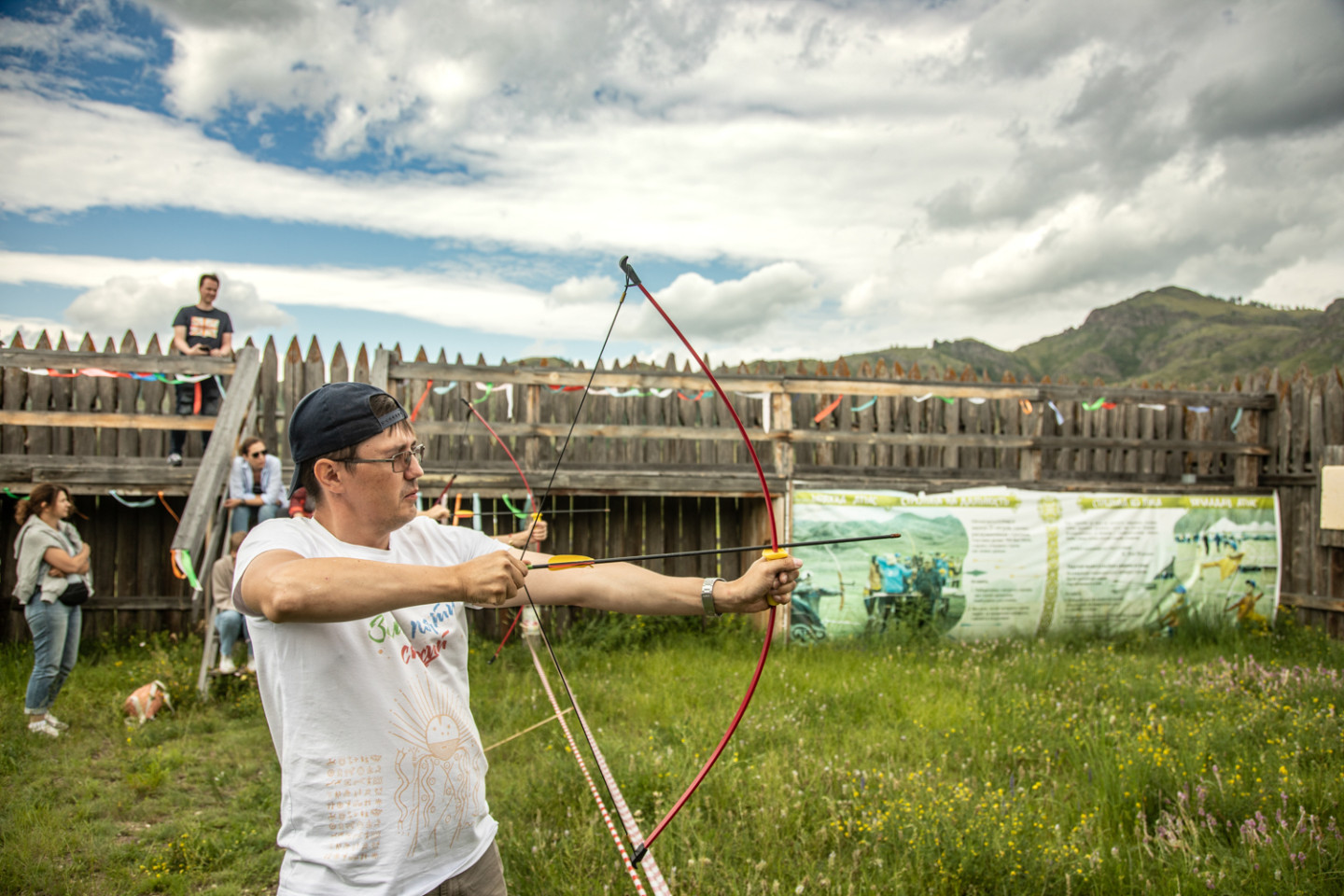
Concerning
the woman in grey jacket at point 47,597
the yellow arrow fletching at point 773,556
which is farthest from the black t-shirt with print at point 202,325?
the yellow arrow fletching at point 773,556

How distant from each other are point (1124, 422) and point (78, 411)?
36.5 feet

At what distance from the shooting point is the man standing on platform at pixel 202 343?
7.36 metres

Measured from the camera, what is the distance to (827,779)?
411cm

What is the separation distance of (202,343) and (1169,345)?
122 metres

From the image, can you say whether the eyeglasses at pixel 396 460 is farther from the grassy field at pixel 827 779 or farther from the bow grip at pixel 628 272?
the grassy field at pixel 827 779

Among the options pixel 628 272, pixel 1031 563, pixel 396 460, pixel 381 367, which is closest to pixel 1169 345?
pixel 1031 563

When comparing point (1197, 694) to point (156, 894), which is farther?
point (1197, 694)

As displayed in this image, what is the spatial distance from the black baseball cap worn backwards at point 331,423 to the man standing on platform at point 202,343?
6529 mm

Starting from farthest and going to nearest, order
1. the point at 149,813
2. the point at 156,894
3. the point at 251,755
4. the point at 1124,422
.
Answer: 1. the point at 1124,422
2. the point at 251,755
3. the point at 149,813
4. the point at 156,894

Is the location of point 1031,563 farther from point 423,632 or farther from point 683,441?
point 423,632

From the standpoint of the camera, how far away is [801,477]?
7.95 metres

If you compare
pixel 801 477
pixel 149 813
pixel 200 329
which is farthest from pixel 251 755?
pixel 801 477

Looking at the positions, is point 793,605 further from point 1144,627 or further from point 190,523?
point 190,523

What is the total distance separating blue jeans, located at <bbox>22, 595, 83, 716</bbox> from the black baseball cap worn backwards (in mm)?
5038
